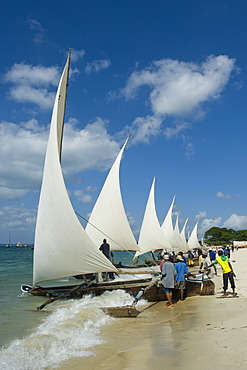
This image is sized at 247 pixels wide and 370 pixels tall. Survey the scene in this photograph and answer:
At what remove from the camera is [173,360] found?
542cm

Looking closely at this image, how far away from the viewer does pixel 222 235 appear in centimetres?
10525

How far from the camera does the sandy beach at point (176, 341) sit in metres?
5.35

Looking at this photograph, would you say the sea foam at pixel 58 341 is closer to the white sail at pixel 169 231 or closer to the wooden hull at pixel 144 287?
the wooden hull at pixel 144 287

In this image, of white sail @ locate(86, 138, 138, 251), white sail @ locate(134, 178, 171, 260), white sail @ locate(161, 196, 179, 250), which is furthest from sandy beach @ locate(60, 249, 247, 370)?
white sail @ locate(161, 196, 179, 250)

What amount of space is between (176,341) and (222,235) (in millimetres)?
104173

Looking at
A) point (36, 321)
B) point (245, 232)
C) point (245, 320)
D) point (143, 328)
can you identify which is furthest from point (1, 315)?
point (245, 232)

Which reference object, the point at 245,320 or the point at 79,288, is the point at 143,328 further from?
the point at 79,288

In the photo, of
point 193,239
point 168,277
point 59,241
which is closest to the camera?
point 168,277

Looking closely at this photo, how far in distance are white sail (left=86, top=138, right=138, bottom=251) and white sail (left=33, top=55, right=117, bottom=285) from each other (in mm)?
7562

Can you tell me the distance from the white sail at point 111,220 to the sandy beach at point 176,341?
9192mm

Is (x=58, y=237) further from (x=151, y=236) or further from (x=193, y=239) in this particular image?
(x=193, y=239)

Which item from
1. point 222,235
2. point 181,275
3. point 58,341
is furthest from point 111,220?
point 222,235

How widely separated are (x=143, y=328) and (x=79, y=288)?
505 cm

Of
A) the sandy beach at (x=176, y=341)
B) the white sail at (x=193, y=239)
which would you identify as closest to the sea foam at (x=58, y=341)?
the sandy beach at (x=176, y=341)
